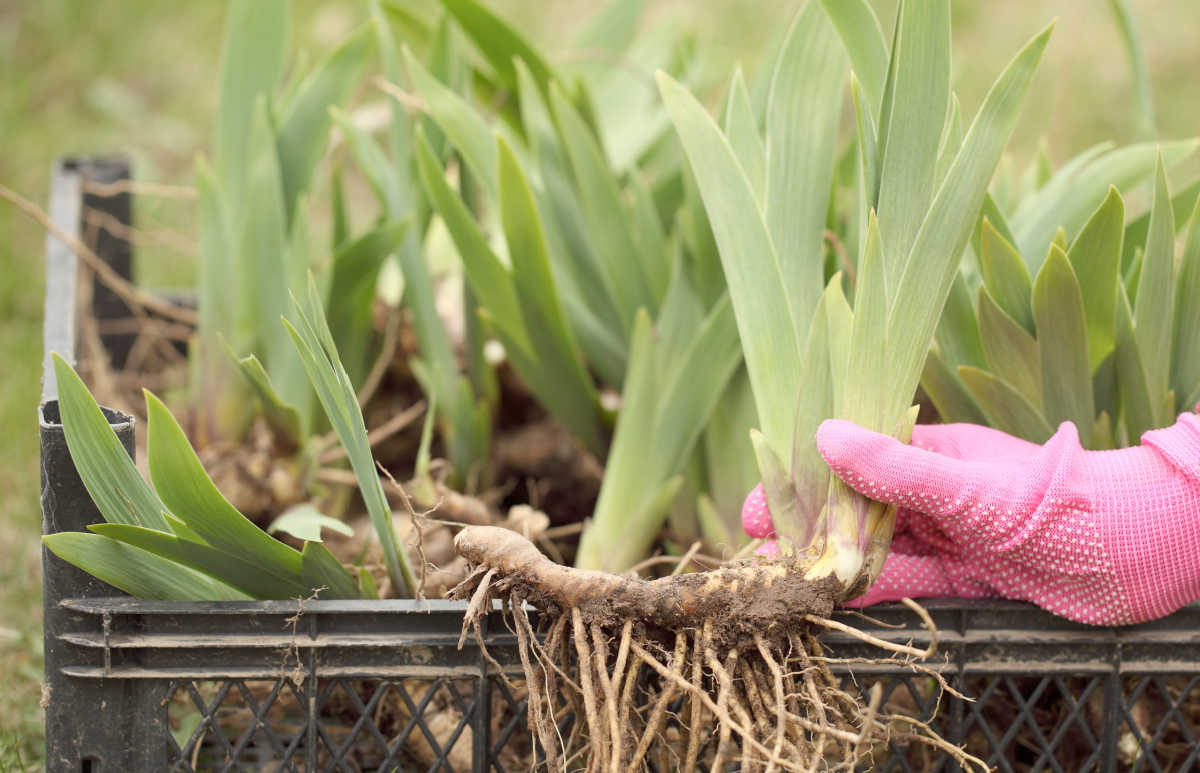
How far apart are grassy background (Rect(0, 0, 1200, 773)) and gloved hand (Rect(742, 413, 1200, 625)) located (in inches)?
54.9

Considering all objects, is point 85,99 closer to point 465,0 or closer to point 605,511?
point 465,0

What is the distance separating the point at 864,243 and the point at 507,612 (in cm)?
31

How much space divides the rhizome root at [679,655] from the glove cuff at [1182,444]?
173 millimetres

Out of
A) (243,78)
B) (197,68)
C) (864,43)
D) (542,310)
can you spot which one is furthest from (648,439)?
(197,68)

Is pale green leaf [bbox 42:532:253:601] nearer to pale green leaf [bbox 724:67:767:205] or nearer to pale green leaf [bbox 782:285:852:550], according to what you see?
pale green leaf [bbox 782:285:852:550]

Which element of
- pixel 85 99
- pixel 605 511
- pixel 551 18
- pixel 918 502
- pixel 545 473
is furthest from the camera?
pixel 551 18

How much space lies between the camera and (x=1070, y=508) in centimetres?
63

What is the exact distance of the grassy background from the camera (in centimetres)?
218

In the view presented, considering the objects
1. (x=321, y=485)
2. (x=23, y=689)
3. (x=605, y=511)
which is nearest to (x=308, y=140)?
(x=321, y=485)

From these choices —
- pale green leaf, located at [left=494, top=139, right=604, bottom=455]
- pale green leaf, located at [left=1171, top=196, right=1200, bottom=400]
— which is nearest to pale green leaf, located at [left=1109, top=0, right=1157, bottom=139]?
pale green leaf, located at [left=1171, top=196, right=1200, bottom=400]

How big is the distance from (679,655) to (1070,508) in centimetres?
24

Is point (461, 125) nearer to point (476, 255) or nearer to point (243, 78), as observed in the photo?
point (476, 255)

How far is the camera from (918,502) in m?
0.63

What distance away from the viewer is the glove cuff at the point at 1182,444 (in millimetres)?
630
